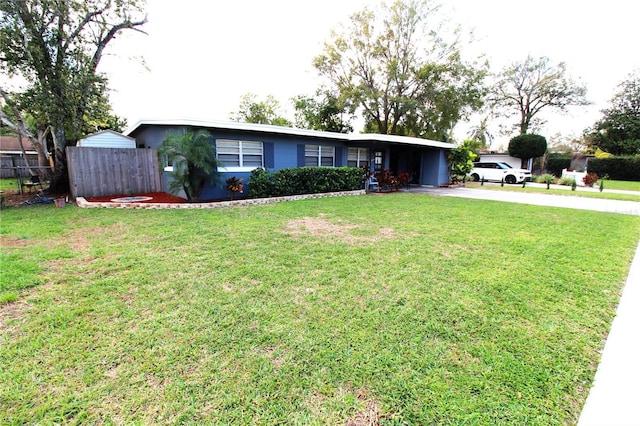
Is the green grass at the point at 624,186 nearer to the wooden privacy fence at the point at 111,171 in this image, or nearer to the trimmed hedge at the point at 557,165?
the trimmed hedge at the point at 557,165

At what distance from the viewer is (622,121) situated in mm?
28562

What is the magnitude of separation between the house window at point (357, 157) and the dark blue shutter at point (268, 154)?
4.56 m

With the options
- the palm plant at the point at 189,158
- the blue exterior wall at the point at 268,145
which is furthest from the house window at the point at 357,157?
the palm plant at the point at 189,158

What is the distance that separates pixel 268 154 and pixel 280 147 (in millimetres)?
628

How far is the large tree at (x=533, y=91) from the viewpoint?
28656 millimetres

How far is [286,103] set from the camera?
30.9 metres

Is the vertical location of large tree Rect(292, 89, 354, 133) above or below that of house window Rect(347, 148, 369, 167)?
above

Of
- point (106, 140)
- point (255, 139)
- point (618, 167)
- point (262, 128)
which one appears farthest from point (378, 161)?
point (618, 167)

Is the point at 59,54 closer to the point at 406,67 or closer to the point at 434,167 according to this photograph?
the point at 434,167

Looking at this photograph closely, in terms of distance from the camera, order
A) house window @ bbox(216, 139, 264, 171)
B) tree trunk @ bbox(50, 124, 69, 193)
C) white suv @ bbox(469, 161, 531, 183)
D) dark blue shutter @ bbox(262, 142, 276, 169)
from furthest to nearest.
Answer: white suv @ bbox(469, 161, 531, 183) < dark blue shutter @ bbox(262, 142, 276, 169) < tree trunk @ bbox(50, 124, 69, 193) < house window @ bbox(216, 139, 264, 171)

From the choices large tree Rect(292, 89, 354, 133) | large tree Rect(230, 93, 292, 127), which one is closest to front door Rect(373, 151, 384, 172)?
large tree Rect(292, 89, 354, 133)

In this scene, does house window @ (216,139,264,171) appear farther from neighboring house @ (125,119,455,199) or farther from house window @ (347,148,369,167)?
house window @ (347,148,369,167)

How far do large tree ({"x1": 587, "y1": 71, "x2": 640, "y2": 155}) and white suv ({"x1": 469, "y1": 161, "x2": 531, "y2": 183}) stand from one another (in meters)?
16.5

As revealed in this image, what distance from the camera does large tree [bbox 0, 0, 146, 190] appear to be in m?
8.46
